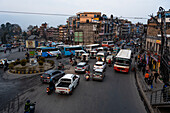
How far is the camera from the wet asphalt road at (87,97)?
10375 mm

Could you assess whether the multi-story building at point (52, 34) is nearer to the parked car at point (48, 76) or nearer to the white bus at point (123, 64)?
the white bus at point (123, 64)

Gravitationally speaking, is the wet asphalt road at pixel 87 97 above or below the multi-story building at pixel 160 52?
below

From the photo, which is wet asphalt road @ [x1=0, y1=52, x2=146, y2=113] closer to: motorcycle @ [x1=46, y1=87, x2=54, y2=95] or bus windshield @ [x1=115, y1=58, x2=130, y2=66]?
motorcycle @ [x1=46, y1=87, x2=54, y2=95]

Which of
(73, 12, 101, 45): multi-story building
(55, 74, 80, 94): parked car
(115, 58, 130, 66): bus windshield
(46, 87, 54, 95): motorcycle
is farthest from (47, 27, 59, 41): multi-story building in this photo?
(46, 87, 54, 95): motorcycle

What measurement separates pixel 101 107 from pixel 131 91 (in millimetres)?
5158

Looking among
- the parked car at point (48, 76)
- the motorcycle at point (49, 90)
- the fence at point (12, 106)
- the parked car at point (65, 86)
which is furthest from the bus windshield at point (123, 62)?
the fence at point (12, 106)

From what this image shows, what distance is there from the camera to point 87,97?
40.5 feet

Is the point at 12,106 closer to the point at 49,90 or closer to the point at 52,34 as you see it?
the point at 49,90

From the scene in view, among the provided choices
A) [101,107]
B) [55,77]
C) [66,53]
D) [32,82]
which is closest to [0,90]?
[32,82]

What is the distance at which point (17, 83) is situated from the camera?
53.8 feet

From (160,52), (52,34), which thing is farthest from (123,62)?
(52,34)

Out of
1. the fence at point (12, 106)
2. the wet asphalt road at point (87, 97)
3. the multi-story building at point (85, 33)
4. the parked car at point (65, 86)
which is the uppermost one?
the multi-story building at point (85, 33)

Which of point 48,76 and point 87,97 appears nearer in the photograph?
point 87,97

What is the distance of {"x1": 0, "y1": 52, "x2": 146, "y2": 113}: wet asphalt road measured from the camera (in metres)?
10.4
